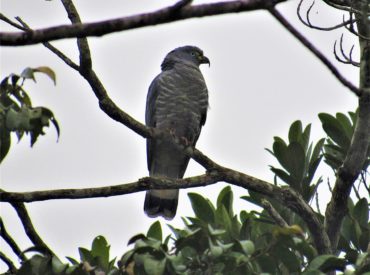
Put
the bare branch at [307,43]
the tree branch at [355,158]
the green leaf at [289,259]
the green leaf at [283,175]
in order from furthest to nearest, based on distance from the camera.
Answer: the green leaf at [283,175] → the tree branch at [355,158] → the green leaf at [289,259] → the bare branch at [307,43]

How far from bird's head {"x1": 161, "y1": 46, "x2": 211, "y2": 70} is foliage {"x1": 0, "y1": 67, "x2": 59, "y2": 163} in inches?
180

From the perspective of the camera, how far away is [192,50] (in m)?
8.14

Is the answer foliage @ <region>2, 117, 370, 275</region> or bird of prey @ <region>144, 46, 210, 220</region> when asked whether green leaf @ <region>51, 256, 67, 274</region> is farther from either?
bird of prey @ <region>144, 46, 210, 220</region>

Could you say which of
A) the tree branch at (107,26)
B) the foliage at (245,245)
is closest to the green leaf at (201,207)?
the foliage at (245,245)

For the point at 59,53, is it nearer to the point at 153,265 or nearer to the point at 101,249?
the point at 101,249

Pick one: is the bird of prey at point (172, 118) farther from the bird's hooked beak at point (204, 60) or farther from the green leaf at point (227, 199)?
the green leaf at point (227, 199)

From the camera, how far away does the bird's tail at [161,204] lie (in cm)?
724

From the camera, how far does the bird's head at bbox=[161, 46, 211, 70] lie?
7.73m

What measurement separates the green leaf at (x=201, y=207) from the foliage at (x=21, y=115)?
1.69m

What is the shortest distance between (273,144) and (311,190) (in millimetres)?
402

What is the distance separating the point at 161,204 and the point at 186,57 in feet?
5.48

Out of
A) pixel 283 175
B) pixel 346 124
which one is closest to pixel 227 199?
pixel 283 175

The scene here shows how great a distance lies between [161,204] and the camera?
7.25m

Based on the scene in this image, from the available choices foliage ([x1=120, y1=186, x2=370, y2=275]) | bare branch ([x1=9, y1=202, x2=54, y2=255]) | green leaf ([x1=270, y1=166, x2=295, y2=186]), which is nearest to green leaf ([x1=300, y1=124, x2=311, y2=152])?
A: green leaf ([x1=270, y1=166, x2=295, y2=186])
